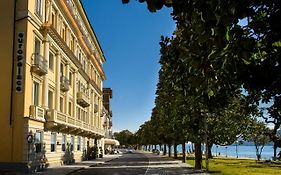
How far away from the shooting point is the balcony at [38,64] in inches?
1180

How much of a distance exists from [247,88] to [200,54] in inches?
84.5

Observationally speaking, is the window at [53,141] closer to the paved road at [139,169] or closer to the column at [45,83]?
the paved road at [139,169]

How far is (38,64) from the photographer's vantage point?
3006 cm

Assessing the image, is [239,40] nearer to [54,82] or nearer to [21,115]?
[21,115]

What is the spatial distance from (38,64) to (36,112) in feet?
11.0

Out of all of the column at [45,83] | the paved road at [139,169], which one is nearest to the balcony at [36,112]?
the column at [45,83]

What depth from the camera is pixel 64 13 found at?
41625 millimetres

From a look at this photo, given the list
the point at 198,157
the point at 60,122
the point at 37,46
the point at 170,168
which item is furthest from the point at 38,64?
the point at 198,157

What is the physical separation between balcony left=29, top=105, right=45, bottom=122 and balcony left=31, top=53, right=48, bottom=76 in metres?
2.58

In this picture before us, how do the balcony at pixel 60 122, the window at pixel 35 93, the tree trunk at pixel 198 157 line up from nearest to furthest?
1. the window at pixel 35 93
2. the balcony at pixel 60 122
3. the tree trunk at pixel 198 157

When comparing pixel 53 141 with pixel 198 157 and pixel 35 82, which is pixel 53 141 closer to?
pixel 35 82

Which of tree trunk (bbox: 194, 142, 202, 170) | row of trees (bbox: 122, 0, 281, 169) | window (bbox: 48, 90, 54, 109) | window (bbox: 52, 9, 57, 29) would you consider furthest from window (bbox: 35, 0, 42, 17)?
row of trees (bbox: 122, 0, 281, 169)

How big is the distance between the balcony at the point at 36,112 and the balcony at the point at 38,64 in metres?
2.58

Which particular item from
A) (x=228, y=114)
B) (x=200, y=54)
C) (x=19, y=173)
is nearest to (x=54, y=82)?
(x=19, y=173)
